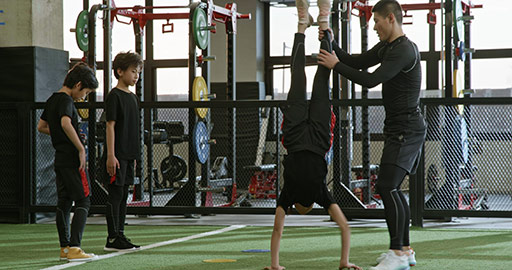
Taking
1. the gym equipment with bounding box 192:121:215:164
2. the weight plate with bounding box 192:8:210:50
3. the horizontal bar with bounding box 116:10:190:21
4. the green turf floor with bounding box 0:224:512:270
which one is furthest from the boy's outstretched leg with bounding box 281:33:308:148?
the horizontal bar with bounding box 116:10:190:21

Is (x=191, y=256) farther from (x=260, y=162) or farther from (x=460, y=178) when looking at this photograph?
(x=260, y=162)

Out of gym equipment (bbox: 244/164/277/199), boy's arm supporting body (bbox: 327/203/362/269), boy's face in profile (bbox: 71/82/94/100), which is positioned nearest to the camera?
boy's arm supporting body (bbox: 327/203/362/269)

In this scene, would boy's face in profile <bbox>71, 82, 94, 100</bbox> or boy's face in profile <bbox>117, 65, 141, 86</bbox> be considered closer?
boy's face in profile <bbox>71, 82, 94, 100</bbox>

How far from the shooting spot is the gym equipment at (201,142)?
22.6 ft

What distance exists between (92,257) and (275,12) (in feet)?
26.3

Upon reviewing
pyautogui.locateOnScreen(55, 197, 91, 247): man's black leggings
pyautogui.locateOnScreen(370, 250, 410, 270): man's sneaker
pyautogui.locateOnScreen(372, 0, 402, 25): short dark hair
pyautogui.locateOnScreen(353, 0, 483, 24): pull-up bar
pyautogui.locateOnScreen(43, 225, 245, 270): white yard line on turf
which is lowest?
pyautogui.locateOnScreen(43, 225, 245, 270): white yard line on turf

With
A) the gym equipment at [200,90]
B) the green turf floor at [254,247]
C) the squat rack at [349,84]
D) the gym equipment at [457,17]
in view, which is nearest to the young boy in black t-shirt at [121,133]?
the green turf floor at [254,247]

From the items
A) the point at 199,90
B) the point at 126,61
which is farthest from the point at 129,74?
the point at 199,90

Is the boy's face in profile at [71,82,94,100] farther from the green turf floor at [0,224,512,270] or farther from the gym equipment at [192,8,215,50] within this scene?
the gym equipment at [192,8,215,50]

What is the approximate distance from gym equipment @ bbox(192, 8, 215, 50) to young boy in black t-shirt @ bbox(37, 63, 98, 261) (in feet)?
10.8

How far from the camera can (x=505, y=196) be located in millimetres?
6070

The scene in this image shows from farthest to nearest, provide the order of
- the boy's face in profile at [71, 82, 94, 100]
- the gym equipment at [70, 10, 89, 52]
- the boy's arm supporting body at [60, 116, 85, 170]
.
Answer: the gym equipment at [70, 10, 89, 52], the boy's face in profile at [71, 82, 94, 100], the boy's arm supporting body at [60, 116, 85, 170]

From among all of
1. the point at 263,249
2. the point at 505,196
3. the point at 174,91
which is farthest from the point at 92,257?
the point at 174,91

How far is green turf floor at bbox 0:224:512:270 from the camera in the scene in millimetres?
3918
